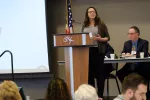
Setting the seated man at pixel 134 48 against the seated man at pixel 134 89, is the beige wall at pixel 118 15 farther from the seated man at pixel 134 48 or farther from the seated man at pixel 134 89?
the seated man at pixel 134 89

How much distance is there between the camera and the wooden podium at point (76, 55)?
3.22 m

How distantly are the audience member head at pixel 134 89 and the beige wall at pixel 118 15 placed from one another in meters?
3.61

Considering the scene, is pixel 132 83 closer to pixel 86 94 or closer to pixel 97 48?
pixel 86 94

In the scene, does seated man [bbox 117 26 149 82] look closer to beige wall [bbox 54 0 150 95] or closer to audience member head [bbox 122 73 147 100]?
beige wall [bbox 54 0 150 95]

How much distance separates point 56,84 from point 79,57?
1.25 meters

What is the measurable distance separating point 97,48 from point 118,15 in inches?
79.7

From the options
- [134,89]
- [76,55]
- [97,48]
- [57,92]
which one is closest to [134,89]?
[134,89]

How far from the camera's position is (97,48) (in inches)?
151

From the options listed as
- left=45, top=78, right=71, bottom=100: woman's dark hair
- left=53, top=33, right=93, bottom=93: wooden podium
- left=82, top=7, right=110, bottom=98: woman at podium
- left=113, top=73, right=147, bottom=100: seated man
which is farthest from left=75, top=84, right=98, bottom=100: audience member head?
left=82, top=7, right=110, bottom=98: woman at podium

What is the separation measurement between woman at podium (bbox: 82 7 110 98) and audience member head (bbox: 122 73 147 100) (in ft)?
5.33

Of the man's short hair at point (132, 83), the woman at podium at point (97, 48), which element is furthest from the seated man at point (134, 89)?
the woman at podium at point (97, 48)

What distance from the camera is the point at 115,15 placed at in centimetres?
569

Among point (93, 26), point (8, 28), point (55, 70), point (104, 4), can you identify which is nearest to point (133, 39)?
point (93, 26)

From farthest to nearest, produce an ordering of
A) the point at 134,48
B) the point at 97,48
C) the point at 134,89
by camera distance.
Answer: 1. the point at 134,48
2. the point at 97,48
3. the point at 134,89
